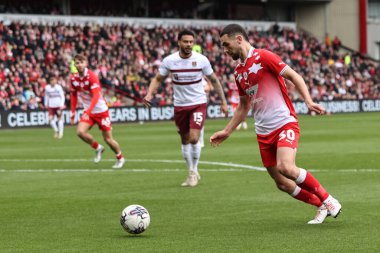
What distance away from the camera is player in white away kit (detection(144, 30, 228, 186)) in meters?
17.0

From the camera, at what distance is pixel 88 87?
21.4m

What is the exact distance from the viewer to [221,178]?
1775 cm

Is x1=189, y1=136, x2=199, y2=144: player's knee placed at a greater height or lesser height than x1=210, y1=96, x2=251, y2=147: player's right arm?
lesser

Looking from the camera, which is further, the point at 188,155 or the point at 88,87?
the point at 88,87

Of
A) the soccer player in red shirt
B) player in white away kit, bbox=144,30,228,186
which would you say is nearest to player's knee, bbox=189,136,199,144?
player in white away kit, bbox=144,30,228,186

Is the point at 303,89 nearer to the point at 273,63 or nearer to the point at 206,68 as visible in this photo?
the point at 273,63

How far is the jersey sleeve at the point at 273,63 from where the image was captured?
10883mm

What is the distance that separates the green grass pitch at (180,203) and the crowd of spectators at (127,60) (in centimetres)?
2147

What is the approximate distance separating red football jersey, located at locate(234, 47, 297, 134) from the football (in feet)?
6.05

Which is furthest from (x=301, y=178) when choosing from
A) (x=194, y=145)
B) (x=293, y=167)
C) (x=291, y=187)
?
(x=194, y=145)

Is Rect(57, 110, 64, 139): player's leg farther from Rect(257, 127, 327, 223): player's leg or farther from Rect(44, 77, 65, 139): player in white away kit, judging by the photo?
Rect(257, 127, 327, 223): player's leg

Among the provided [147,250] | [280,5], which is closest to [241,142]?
[147,250]

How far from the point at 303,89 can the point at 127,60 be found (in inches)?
1767

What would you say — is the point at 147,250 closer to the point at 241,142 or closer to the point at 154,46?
the point at 241,142
